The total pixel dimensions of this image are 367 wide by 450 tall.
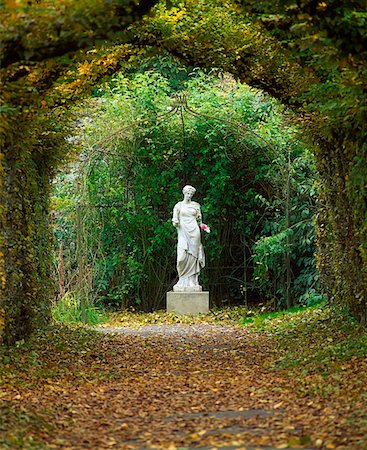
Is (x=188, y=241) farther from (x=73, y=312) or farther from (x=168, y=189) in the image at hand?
(x=73, y=312)

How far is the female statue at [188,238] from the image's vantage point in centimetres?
1580

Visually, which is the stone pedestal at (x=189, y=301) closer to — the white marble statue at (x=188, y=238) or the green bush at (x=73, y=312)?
the white marble statue at (x=188, y=238)

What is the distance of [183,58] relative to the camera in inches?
454

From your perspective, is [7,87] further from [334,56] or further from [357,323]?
[357,323]

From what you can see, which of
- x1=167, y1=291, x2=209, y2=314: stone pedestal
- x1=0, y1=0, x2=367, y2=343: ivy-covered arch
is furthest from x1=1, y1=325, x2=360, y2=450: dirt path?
x1=167, y1=291, x2=209, y2=314: stone pedestal

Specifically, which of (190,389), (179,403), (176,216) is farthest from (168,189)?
(179,403)

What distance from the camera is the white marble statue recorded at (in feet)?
51.9

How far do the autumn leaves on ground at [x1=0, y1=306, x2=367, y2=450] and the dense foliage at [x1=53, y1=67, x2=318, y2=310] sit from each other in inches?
187

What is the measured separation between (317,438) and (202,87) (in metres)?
13.9

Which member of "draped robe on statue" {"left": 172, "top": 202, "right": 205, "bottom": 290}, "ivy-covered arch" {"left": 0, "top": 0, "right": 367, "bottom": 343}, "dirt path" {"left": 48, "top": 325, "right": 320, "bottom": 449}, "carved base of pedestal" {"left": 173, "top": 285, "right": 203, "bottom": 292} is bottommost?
"carved base of pedestal" {"left": 173, "top": 285, "right": 203, "bottom": 292}

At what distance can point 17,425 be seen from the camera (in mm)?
5586

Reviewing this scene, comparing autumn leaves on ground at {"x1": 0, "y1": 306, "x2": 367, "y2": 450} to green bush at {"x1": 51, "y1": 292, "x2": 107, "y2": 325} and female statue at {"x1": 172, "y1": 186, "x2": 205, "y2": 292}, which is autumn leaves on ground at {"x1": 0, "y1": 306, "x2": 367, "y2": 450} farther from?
female statue at {"x1": 172, "y1": 186, "x2": 205, "y2": 292}

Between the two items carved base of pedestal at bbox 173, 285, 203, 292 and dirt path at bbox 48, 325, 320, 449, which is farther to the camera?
carved base of pedestal at bbox 173, 285, 203, 292

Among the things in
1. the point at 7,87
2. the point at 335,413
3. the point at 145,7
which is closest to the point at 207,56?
the point at 7,87
